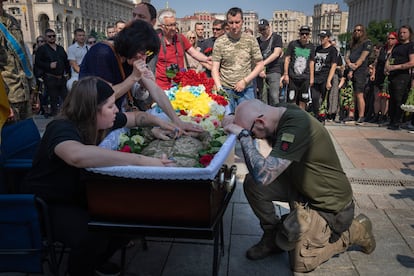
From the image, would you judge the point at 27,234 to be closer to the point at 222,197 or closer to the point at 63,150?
the point at 63,150

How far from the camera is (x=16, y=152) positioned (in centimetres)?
270

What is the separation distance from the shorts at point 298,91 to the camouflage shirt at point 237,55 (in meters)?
2.56

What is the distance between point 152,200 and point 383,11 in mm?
83926

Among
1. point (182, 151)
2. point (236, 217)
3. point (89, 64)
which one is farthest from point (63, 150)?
point (236, 217)

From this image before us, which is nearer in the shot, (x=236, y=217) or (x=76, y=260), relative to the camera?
(x=76, y=260)

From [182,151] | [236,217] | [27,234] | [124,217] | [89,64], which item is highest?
[89,64]

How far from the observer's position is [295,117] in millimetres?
2260

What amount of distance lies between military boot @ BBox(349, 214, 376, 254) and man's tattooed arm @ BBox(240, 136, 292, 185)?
38.9 inches

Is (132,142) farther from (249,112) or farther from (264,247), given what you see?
(264,247)

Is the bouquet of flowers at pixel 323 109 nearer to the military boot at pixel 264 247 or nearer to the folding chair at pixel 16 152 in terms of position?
the military boot at pixel 264 247

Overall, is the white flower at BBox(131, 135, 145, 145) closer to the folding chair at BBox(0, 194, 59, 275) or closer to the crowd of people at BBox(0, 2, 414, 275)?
the crowd of people at BBox(0, 2, 414, 275)

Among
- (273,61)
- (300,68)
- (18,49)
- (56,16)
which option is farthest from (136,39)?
(56,16)

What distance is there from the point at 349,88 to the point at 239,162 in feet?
14.2

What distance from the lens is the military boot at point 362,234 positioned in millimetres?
2758
